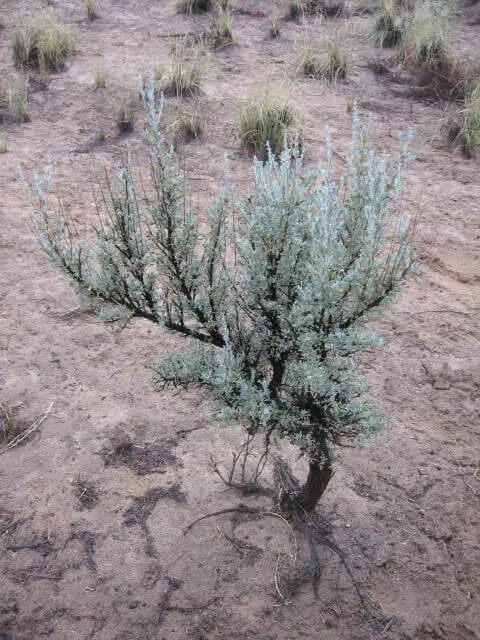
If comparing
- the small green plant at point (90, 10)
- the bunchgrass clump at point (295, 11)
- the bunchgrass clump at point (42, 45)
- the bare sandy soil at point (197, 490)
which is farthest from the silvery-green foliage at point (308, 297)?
the small green plant at point (90, 10)

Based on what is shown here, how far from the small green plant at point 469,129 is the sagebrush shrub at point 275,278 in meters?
3.97

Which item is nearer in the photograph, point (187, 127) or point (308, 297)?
point (308, 297)

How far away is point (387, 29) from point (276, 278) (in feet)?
21.6

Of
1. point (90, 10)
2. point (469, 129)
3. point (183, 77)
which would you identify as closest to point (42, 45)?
point (90, 10)

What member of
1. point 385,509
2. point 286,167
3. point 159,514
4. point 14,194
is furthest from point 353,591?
point 14,194

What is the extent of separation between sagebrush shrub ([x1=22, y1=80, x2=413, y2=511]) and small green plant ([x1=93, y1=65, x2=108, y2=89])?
15.5 ft

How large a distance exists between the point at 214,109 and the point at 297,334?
4.73 meters

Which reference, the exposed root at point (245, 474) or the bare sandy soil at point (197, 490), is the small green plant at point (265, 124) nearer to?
the bare sandy soil at point (197, 490)

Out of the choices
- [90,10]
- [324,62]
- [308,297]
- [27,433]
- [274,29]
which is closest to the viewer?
[308,297]

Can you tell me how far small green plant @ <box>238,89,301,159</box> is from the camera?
594 cm

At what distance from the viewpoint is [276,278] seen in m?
2.53

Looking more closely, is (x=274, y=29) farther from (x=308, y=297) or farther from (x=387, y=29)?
(x=308, y=297)

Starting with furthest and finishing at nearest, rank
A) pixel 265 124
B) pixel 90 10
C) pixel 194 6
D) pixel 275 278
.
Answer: pixel 194 6, pixel 90 10, pixel 265 124, pixel 275 278

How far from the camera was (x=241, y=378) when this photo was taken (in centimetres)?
261
